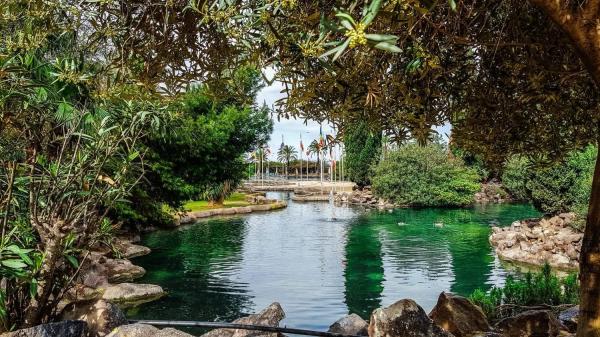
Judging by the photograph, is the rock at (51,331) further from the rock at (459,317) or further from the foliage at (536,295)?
the foliage at (536,295)

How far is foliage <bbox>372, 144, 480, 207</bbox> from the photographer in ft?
116

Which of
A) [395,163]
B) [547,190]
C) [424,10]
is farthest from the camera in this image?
[395,163]

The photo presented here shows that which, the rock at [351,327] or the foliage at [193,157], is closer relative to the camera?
the rock at [351,327]

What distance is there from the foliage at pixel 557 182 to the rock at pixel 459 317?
11.8 meters

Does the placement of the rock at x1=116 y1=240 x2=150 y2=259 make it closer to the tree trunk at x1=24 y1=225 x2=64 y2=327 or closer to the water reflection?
the water reflection

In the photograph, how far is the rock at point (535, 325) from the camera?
5.85 metres

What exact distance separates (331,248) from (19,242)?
48.3 ft

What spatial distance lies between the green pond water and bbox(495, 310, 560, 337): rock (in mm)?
3943

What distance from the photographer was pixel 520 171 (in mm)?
21172

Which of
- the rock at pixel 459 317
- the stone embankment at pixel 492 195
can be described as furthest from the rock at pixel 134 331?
the stone embankment at pixel 492 195

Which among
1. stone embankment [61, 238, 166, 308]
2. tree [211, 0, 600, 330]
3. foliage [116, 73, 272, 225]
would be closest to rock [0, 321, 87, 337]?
tree [211, 0, 600, 330]

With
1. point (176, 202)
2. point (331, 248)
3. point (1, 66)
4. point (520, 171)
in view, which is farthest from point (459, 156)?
point (1, 66)

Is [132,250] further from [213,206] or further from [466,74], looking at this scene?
[213,206]

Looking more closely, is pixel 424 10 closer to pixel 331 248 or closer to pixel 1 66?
pixel 1 66
